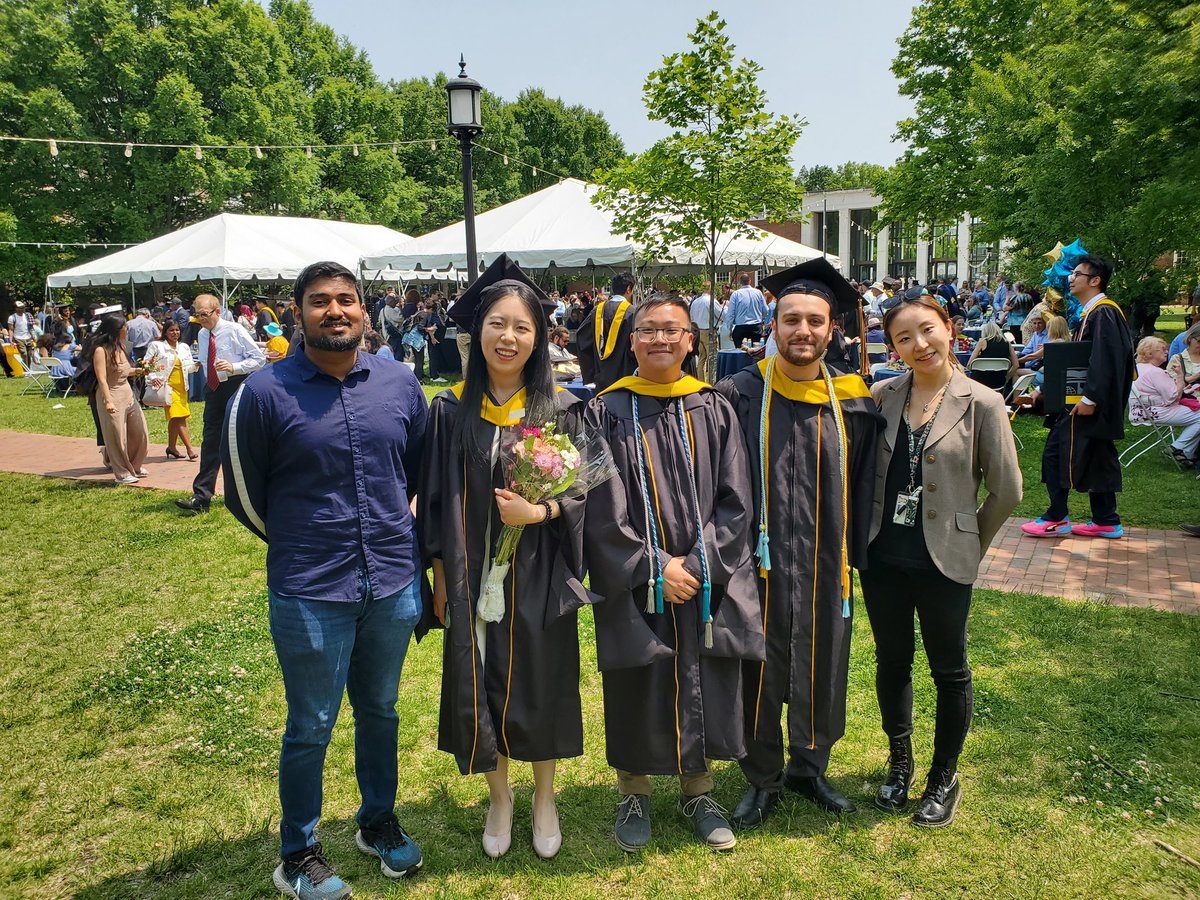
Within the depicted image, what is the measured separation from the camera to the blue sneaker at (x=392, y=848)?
2982 millimetres

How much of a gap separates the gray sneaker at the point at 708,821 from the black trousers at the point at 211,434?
20.0 feet

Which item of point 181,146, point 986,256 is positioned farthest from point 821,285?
point 986,256

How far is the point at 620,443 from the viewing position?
302cm

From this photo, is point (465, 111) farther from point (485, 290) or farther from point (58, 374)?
point (58, 374)

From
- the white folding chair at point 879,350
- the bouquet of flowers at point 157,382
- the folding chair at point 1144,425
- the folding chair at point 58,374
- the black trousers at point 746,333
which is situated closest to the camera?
the folding chair at point 1144,425

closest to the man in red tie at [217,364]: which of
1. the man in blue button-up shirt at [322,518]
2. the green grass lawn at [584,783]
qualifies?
the green grass lawn at [584,783]

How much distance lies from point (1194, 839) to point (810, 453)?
203cm

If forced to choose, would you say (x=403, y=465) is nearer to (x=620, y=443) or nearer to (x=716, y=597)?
(x=620, y=443)

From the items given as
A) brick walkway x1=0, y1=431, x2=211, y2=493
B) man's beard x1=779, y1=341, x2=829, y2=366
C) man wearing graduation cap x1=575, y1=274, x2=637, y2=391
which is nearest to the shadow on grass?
man's beard x1=779, y1=341, x2=829, y2=366

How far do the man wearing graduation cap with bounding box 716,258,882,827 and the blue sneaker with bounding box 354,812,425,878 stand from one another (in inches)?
52.4

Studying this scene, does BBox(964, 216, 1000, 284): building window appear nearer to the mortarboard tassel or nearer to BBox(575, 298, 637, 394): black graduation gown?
BBox(575, 298, 637, 394): black graduation gown

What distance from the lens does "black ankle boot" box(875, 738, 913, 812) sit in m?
3.32

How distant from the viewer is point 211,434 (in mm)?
7816

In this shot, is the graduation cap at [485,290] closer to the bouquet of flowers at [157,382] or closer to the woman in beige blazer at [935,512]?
the woman in beige blazer at [935,512]
